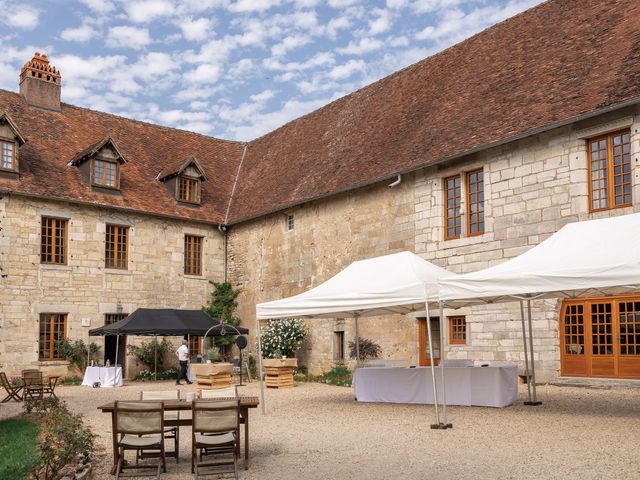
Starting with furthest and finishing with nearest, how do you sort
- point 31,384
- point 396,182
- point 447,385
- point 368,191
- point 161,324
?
1. point 368,191
2. point 161,324
3. point 396,182
4. point 31,384
5. point 447,385

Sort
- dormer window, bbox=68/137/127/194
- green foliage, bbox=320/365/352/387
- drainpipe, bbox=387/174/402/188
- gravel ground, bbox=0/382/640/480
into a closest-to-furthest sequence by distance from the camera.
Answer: gravel ground, bbox=0/382/640/480
drainpipe, bbox=387/174/402/188
green foliage, bbox=320/365/352/387
dormer window, bbox=68/137/127/194

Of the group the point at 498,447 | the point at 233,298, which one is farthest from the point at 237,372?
the point at 498,447

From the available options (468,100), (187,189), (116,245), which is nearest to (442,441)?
(468,100)

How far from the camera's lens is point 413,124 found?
58.2 feet

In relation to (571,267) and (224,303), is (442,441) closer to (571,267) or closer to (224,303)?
(571,267)

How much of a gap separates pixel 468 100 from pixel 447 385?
7518mm

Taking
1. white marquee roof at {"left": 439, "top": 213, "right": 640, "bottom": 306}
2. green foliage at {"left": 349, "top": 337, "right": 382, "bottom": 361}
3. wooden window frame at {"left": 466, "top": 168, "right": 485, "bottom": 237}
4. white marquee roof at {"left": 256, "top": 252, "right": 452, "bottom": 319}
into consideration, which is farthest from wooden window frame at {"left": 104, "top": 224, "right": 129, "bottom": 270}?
white marquee roof at {"left": 439, "top": 213, "right": 640, "bottom": 306}

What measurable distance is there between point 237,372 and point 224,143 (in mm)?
9618

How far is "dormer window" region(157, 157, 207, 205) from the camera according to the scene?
73.5 feet

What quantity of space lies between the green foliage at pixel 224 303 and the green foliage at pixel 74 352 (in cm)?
441

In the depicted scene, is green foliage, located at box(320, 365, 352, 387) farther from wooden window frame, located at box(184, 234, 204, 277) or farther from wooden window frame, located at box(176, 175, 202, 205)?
wooden window frame, located at box(176, 175, 202, 205)

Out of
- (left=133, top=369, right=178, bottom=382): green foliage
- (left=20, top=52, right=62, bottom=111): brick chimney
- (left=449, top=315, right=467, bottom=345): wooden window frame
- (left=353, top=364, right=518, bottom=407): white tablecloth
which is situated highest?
(left=20, top=52, right=62, bottom=111): brick chimney

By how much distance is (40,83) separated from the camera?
22219mm

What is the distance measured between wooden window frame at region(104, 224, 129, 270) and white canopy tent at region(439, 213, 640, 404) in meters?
13.6
